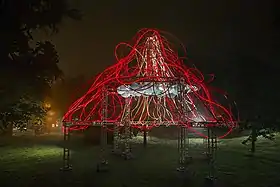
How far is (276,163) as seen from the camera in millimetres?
12992

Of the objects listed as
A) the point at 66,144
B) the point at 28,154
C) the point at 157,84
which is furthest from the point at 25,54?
the point at 28,154

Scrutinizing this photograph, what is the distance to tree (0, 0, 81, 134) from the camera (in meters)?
9.81

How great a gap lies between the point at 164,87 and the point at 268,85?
6.99m

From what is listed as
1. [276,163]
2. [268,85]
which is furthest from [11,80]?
[268,85]

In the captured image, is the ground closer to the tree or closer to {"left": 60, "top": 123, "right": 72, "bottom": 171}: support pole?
{"left": 60, "top": 123, "right": 72, "bottom": 171}: support pole

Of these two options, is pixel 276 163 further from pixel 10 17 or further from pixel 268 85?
pixel 10 17

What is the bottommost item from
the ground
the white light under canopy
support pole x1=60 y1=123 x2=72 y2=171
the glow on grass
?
the glow on grass

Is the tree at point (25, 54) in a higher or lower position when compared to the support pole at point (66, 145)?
higher

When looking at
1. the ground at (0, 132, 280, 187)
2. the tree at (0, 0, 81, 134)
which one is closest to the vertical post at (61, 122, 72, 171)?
the ground at (0, 132, 280, 187)

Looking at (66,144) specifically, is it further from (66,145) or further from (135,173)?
(135,173)

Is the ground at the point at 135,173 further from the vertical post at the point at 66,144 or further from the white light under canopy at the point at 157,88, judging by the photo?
the white light under canopy at the point at 157,88

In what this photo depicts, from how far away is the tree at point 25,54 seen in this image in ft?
32.2

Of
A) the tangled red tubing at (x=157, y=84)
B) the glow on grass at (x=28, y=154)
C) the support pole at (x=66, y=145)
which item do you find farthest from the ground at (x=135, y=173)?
the tangled red tubing at (x=157, y=84)

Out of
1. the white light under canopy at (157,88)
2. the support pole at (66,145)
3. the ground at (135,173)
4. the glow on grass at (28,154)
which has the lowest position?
the glow on grass at (28,154)
